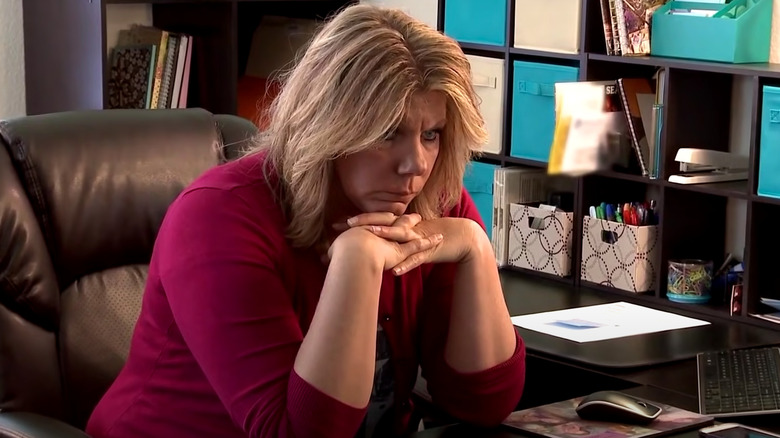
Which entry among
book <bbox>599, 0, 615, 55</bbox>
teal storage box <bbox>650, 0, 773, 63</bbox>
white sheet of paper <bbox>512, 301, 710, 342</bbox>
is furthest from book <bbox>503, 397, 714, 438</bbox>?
book <bbox>599, 0, 615, 55</bbox>

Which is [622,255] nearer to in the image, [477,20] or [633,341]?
[633,341]

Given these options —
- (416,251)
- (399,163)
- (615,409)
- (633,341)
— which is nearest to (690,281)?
(633,341)

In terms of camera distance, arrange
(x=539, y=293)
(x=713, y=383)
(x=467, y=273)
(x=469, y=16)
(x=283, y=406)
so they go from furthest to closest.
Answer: (x=469, y=16), (x=539, y=293), (x=713, y=383), (x=467, y=273), (x=283, y=406)

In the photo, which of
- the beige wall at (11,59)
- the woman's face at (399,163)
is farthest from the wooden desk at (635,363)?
the beige wall at (11,59)

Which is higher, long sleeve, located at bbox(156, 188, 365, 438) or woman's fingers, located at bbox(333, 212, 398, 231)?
woman's fingers, located at bbox(333, 212, 398, 231)

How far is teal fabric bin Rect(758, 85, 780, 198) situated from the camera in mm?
2268

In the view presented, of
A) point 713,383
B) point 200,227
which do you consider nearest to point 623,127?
point 713,383

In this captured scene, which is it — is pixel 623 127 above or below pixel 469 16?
below

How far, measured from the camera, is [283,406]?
141 cm

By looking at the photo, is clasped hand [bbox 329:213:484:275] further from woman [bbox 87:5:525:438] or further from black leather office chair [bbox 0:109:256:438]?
black leather office chair [bbox 0:109:256:438]

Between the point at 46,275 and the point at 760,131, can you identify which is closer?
the point at 46,275

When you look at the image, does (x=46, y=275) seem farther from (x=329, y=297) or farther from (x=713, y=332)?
(x=713, y=332)

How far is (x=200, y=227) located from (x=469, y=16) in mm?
1550

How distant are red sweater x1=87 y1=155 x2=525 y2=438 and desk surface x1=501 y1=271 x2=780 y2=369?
291 mm
